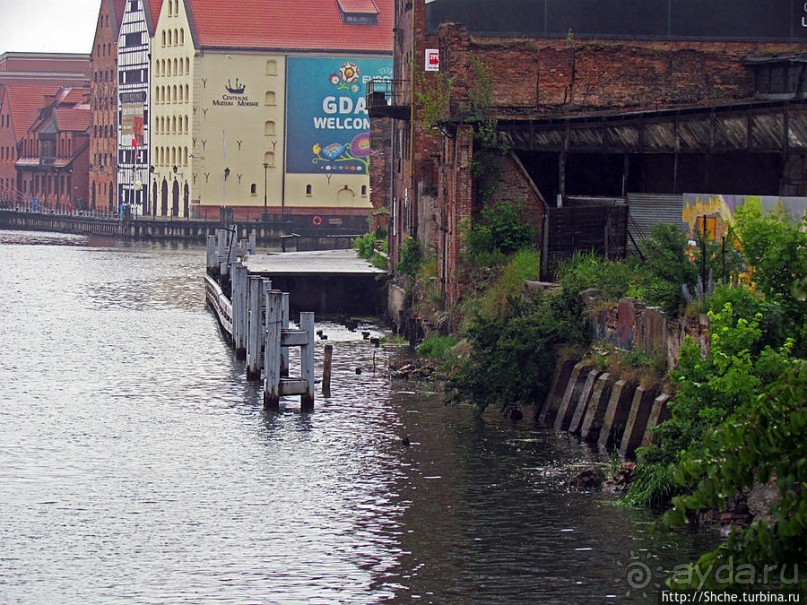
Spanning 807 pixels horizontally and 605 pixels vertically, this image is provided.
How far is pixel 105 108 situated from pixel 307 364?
377 ft

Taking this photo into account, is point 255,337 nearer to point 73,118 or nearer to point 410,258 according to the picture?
point 410,258

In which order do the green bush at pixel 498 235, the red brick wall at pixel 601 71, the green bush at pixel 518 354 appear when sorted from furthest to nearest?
the red brick wall at pixel 601 71, the green bush at pixel 498 235, the green bush at pixel 518 354

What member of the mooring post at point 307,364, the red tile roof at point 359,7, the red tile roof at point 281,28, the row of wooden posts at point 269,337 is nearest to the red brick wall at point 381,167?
the row of wooden posts at point 269,337

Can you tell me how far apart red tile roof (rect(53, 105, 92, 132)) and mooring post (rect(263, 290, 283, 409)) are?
404ft

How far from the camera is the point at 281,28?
116375mm

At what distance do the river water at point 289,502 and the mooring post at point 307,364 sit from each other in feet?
1.14

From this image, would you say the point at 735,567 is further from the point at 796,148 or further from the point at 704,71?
the point at 704,71

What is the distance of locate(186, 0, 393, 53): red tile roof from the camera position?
379 feet

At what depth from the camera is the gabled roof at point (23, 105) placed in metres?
158

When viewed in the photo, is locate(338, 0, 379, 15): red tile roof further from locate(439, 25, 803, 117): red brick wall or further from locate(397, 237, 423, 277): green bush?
locate(439, 25, 803, 117): red brick wall

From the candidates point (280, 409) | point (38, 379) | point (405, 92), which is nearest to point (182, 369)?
point (38, 379)

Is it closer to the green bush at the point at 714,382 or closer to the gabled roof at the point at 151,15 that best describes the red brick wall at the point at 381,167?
the green bush at the point at 714,382

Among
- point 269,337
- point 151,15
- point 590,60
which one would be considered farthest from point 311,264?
point 151,15
